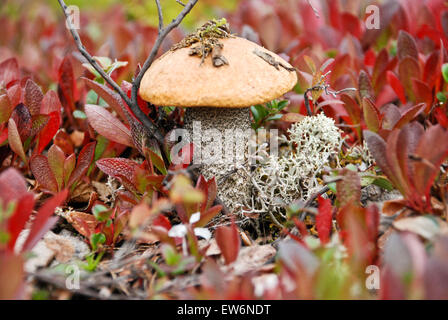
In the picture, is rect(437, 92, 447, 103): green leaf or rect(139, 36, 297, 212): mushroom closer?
rect(139, 36, 297, 212): mushroom

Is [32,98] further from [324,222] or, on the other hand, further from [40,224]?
[324,222]

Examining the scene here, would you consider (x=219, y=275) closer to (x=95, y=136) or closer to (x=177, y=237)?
(x=177, y=237)

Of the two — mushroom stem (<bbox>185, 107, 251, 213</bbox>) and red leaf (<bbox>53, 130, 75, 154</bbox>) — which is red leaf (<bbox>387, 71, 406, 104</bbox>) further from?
red leaf (<bbox>53, 130, 75, 154</bbox>)

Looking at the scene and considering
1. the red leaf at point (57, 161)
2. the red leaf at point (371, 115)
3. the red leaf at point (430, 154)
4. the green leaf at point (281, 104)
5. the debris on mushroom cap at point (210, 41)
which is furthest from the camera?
the green leaf at point (281, 104)

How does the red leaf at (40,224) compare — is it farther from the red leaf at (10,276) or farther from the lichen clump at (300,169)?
the lichen clump at (300,169)

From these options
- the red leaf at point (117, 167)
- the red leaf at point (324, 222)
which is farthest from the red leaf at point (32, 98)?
the red leaf at point (324, 222)

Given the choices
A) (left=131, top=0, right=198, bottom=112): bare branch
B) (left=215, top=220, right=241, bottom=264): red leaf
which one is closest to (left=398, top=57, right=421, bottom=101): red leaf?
(left=131, top=0, right=198, bottom=112): bare branch
